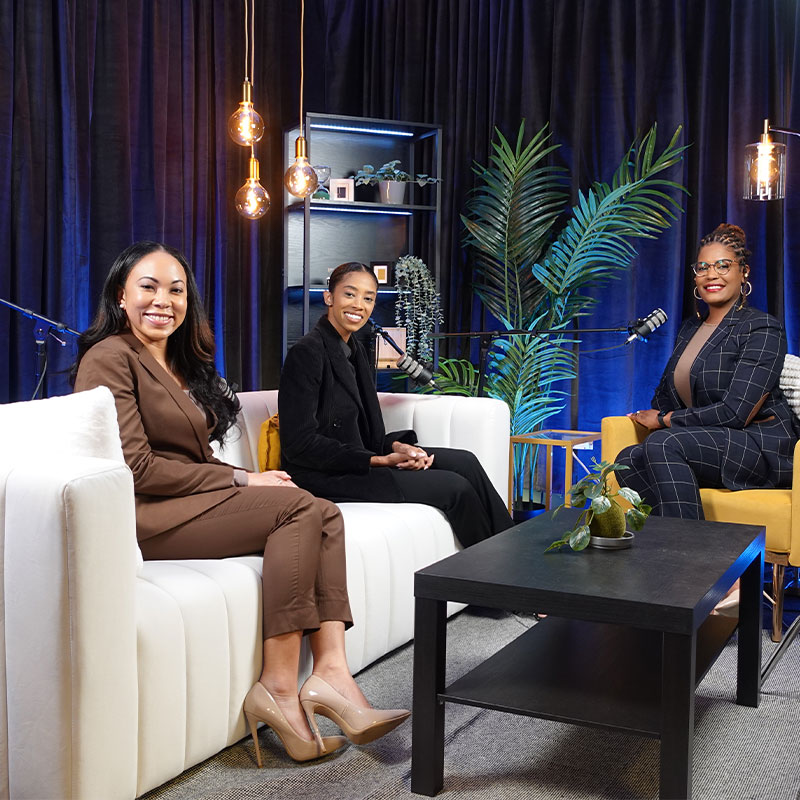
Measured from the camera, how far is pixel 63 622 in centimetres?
167

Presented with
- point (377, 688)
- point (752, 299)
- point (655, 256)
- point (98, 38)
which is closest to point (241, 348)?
point (98, 38)

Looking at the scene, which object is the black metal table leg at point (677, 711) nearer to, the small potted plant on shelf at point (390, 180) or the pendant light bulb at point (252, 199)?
the pendant light bulb at point (252, 199)

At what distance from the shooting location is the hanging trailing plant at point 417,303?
194 inches

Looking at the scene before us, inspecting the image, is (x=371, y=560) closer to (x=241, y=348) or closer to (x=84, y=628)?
(x=84, y=628)

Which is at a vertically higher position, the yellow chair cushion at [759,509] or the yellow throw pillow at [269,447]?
the yellow throw pillow at [269,447]

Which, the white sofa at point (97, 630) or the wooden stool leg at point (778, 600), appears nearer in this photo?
the white sofa at point (97, 630)

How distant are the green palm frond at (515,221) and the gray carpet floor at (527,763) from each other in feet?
8.76

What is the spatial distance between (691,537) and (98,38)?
357 centimetres

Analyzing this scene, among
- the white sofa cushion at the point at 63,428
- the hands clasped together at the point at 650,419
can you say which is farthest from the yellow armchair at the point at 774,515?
the white sofa cushion at the point at 63,428

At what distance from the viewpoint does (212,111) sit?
497 centimetres

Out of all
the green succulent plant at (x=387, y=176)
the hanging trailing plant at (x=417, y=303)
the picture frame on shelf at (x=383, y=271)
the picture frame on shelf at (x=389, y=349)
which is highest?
the green succulent plant at (x=387, y=176)

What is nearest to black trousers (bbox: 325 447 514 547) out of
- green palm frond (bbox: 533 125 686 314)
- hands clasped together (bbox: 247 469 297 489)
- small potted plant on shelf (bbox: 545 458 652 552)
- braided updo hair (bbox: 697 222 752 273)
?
hands clasped together (bbox: 247 469 297 489)

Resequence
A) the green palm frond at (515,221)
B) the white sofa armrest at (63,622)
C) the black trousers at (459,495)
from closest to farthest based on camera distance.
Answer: the white sofa armrest at (63,622)
the black trousers at (459,495)
the green palm frond at (515,221)

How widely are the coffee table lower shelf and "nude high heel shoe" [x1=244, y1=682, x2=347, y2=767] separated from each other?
0.31m
